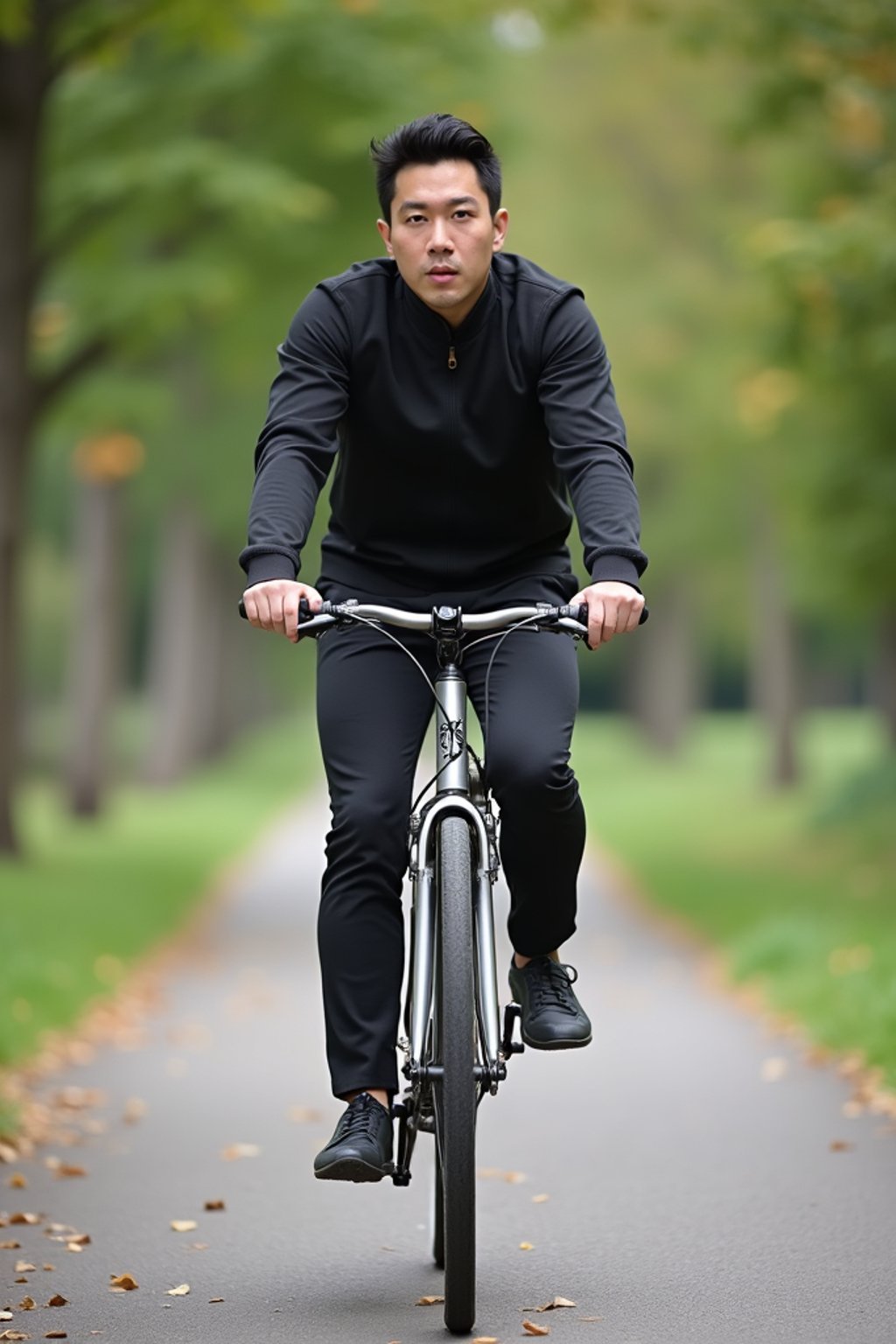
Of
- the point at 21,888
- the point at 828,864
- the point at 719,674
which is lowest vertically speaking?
the point at 21,888

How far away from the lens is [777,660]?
93.7 ft

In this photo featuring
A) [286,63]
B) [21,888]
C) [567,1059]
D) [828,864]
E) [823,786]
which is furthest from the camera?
[823,786]

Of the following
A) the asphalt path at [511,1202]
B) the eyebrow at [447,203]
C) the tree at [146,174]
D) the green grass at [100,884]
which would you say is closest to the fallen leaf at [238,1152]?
the asphalt path at [511,1202]

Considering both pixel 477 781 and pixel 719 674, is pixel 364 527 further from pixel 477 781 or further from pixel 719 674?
pixel 719 674

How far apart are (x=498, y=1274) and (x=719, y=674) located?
2340 inches

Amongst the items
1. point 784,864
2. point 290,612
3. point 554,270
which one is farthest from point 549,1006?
point 554,270

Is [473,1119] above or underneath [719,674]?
underneath

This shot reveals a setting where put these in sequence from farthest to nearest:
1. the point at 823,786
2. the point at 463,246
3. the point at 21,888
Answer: the point at 823,786 → the point at 21,888 → the point at 463,246

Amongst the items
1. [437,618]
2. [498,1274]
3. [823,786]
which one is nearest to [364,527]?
[437,618]

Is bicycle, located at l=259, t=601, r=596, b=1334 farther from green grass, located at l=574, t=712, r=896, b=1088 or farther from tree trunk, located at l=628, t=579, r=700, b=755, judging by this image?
tree trunk, located at l=628, t=579, r=700, b=755

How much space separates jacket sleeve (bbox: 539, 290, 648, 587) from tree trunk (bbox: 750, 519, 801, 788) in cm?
2344

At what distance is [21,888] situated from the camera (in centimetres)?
1473

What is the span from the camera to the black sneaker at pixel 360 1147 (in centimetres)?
426

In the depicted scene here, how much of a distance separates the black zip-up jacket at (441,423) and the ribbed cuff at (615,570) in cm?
16
